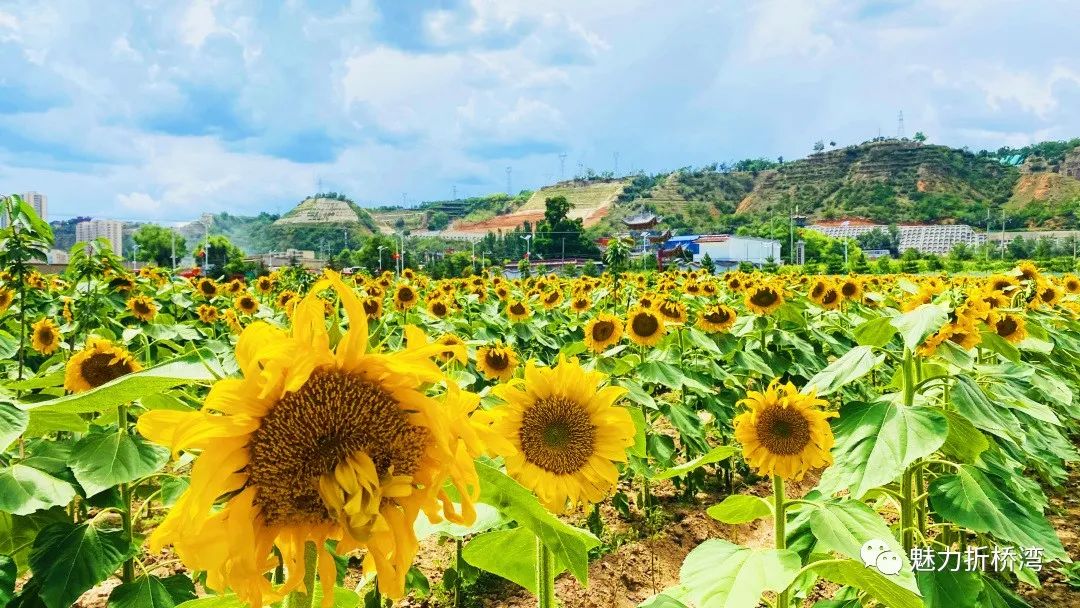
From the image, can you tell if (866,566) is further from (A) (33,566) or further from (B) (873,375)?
(B) (873,375)

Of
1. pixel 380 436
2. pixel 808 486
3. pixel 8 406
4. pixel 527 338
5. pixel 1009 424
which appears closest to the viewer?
pixel 380 436

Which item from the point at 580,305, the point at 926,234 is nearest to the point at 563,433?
the point at 580,305

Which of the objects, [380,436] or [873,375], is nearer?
[380,436]

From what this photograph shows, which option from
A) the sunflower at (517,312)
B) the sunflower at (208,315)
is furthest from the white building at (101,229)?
the sunflower at (517,312)

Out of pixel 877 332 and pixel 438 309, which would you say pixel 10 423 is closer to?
pixel 877 332

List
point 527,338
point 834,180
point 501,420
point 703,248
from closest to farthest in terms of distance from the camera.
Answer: point 501,420 → point 527,338 → point 703,248 → point 834,180

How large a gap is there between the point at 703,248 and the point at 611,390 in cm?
7449

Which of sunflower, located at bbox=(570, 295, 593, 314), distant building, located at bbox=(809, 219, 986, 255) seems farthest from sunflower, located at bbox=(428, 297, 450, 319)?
distant building, located at bbox=(809, 219, 986, 255)

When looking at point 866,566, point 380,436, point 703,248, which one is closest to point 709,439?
point 866,566

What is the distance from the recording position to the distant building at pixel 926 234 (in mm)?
85438

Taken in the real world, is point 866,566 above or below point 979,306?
below

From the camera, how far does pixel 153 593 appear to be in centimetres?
156

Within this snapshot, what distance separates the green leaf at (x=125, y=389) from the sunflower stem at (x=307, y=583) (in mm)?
205

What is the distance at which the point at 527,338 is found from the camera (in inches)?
202
